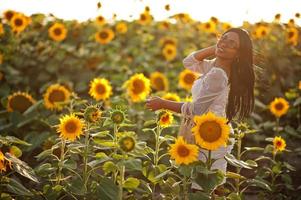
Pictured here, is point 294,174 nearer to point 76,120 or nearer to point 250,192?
point 250,192

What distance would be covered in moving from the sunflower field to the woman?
0.16 metres

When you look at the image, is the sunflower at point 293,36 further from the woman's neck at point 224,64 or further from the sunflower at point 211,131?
the sunflower at point 211,131

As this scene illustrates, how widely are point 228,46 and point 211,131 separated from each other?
725mm

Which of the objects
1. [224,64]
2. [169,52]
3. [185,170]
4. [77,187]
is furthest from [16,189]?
[169,52]

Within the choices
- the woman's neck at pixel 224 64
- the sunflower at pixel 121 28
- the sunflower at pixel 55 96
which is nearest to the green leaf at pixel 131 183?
the woman's neck at pixel 224 64

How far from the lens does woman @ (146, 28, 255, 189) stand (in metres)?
3.96

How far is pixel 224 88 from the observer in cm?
402

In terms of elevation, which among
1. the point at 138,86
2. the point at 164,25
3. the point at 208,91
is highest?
the point at 164,25

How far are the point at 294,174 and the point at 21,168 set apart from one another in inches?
129

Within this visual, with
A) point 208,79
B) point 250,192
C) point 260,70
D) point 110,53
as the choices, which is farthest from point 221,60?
point 110,53

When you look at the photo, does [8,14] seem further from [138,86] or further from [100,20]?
[138,86]

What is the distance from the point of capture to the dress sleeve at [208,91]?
12.9ft

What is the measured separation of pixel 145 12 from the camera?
10.0 metres

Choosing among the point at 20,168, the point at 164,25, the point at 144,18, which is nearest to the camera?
the point at 20,168
